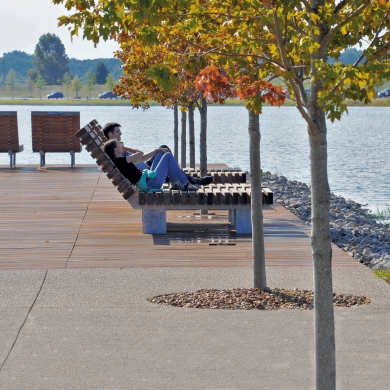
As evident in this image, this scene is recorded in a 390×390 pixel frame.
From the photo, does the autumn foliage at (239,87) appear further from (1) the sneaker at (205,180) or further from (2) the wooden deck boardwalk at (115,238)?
(1) the sneaker at (205,180)

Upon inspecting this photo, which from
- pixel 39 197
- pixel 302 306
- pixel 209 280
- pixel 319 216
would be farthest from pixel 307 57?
pixel 39 197

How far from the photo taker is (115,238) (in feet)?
38.0

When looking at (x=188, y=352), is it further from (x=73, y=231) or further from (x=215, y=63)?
(x=73, y=231)

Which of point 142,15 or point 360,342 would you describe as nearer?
point 142,15

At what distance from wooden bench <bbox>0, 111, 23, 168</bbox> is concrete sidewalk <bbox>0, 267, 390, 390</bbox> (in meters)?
14.5

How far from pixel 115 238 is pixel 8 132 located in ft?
40.1

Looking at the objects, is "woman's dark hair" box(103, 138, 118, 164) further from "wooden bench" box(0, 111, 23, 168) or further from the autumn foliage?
"wooden bench" box(0, 111, 23, 168)

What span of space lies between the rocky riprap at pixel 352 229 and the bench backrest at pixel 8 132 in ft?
21.0

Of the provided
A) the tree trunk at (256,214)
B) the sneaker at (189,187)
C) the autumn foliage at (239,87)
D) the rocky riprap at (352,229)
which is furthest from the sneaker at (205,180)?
the autumn foliage at (239,87)

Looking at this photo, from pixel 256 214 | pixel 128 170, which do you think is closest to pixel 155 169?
pixel 128 170

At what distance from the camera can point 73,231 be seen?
12203 mm

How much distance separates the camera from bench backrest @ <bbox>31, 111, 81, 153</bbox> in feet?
76.4

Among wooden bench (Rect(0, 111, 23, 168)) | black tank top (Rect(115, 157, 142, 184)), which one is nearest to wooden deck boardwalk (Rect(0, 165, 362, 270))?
black tank top (Rect(115, 157, 142, 184))

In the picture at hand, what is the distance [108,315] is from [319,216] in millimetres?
2612
